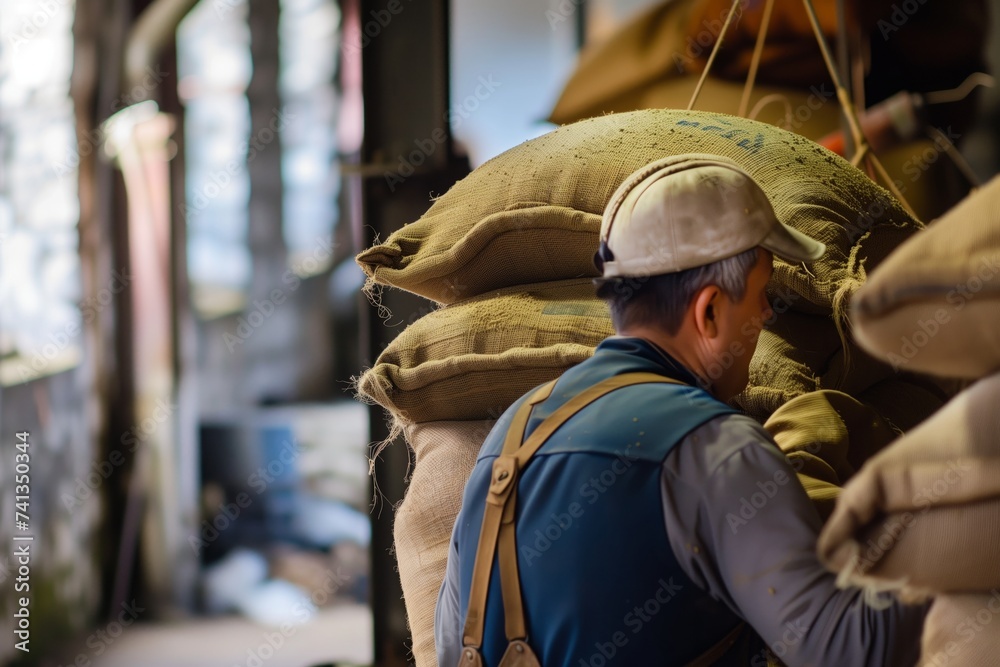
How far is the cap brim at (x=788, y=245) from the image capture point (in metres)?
1.29

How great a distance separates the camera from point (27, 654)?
4738 millimetres

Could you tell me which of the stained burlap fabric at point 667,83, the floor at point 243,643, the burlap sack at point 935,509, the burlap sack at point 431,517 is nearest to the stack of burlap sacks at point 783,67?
the stained burlap fabric at point 667,83

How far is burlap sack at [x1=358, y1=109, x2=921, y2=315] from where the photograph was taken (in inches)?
69.2

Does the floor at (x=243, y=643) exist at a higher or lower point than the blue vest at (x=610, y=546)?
lower

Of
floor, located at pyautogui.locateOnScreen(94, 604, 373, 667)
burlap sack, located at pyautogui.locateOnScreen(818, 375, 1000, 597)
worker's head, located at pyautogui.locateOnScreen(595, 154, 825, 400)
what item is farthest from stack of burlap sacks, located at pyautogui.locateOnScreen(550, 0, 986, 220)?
floor, located at pyautogui.locateOnScreen(94, 604, 373, 667)

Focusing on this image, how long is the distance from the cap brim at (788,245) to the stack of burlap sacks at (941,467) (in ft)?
1.11

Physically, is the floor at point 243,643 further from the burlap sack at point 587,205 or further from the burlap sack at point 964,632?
the burlap sack at point 964,632

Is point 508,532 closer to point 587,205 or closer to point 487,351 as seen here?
point 487,351

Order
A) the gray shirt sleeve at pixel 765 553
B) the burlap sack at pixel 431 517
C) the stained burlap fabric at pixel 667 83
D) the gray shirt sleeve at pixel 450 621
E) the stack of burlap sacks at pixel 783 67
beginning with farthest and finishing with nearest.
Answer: the stained burlap fabric at pixel 667 83 < the stack of burlap sacks at pixel 783 67 < the burlap sack at pixel 431 517 < the gray shirt sleeve at pixel 450 621 < the gray shirt sleeve at pixel 765 553

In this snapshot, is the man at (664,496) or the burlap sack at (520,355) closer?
the man at (664,496)

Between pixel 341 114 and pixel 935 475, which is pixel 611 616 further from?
pixel 341 114

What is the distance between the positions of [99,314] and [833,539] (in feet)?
15.9

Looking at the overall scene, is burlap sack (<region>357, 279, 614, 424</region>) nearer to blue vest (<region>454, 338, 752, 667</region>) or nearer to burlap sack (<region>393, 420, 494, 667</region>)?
burlap sack (<region>393, 420, 494, 667</region>)

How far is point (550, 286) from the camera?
1.91 metres
